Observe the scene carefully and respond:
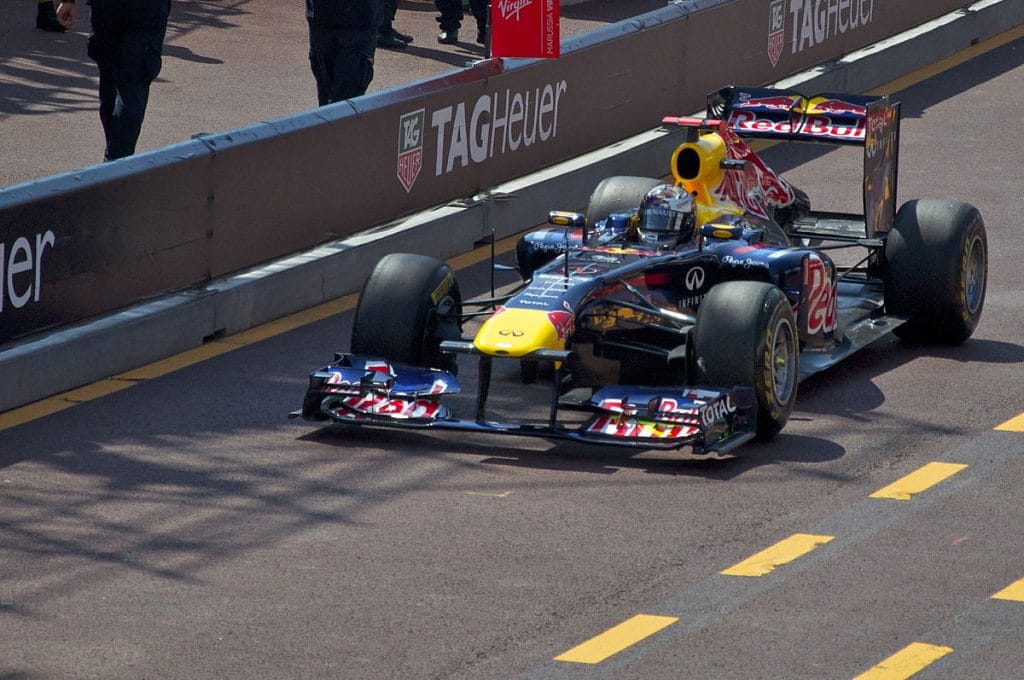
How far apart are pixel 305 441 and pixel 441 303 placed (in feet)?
3.20

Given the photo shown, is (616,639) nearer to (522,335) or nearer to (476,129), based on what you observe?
(522,335)

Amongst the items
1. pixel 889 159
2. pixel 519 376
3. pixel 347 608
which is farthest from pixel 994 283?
pixel 347 608

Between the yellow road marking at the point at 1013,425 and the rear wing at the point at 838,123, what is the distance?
185cm

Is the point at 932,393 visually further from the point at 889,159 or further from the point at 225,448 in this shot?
the point at 225,448

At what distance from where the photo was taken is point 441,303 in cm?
949

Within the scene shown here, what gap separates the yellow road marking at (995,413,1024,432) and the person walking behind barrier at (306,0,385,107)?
623 centimetres

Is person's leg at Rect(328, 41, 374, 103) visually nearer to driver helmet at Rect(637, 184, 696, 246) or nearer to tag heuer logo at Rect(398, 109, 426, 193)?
tag heuer logo at Rect(398, 109, 426, 193)

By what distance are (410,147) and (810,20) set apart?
6401mm

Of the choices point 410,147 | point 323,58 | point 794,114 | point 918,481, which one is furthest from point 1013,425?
point 323,58

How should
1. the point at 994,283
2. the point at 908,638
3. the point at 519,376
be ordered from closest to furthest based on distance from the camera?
the point at 908,638 < the point at 519,376 < the point at 994,283

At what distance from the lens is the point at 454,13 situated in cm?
1897

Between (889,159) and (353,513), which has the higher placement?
(889,159)

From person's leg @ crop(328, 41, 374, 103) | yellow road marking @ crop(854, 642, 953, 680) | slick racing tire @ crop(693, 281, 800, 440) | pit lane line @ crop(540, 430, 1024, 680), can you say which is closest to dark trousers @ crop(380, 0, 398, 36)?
person's leg @ crop(328, 41, 374, 103)

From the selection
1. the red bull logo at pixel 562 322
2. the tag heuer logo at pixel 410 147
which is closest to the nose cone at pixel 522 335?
the red bull logo at pixel 562 322
